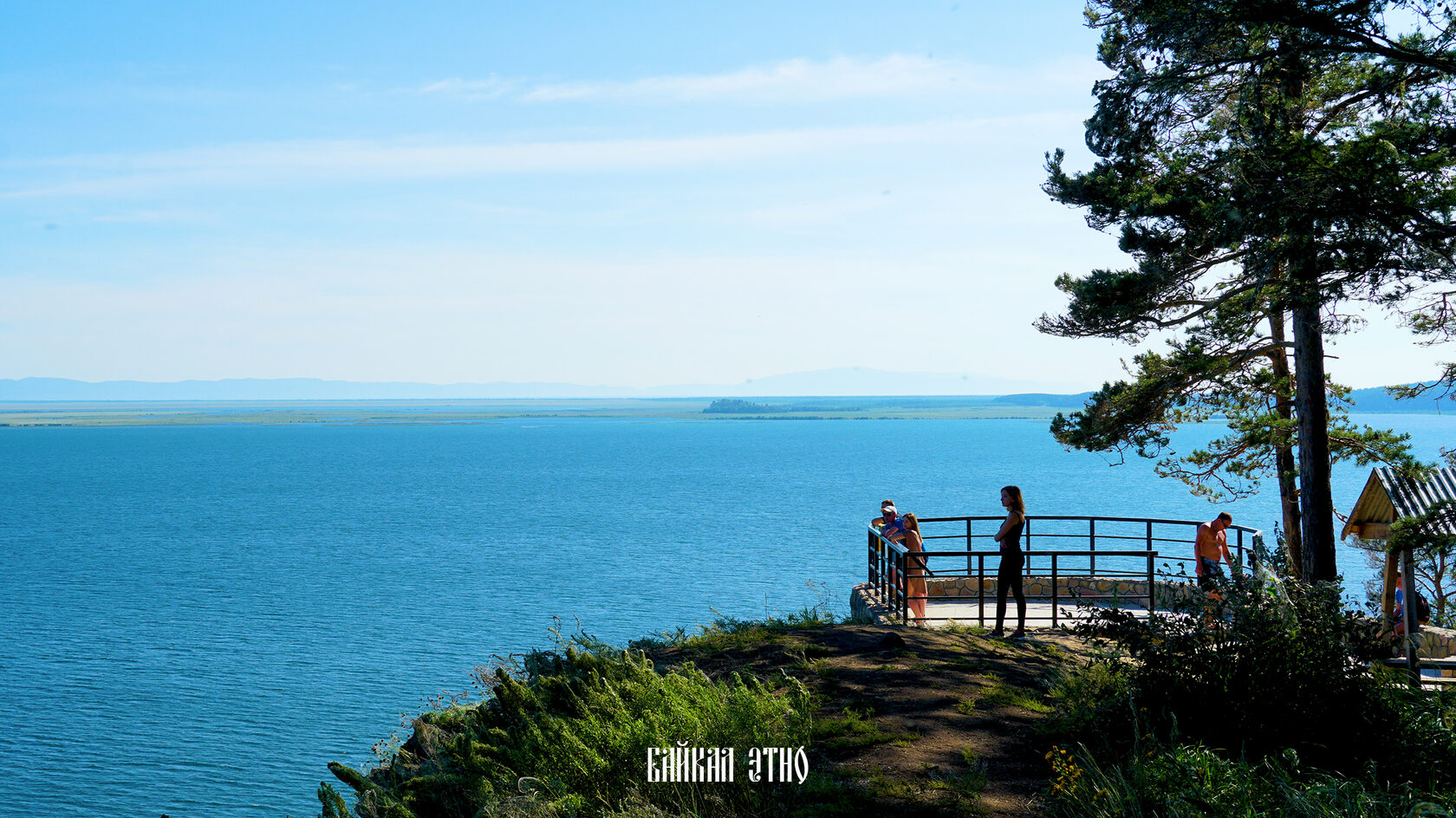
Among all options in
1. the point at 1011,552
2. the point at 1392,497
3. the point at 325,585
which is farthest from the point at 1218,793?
the point at 325,585

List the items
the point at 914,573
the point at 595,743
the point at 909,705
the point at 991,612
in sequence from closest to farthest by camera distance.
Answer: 1. the point at 595,743
2. the point at 909,705
3. the point at 914,573
4. the point at 991,612

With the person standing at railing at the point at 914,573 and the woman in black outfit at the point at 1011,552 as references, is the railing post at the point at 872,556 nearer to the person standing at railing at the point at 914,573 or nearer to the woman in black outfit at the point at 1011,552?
the person standing at railing at the point at 914,573

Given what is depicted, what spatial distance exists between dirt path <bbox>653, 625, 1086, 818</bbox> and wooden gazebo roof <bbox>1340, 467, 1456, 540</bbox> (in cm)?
407

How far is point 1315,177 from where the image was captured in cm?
949

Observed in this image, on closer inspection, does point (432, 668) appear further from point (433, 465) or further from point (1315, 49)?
point (433, 465)

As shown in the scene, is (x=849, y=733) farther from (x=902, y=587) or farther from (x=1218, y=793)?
(x=902, y=587)

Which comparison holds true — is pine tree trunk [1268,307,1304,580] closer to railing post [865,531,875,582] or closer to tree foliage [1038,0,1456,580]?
tree foliage [1038,0,1456,580]

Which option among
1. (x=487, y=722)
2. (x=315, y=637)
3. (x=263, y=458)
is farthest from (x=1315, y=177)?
(x=263, y=458)

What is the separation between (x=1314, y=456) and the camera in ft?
50.1

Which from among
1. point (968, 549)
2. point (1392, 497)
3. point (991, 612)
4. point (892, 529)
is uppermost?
point (1392, 497)

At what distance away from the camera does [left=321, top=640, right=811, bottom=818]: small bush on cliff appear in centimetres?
689

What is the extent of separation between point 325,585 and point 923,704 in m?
43.4

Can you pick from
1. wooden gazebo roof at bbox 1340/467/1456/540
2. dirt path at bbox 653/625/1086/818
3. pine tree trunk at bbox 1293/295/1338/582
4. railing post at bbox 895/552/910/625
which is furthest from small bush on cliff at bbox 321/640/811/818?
pine tree trunk at bbox 1293/295/1338/582

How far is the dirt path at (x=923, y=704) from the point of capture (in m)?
6.85
